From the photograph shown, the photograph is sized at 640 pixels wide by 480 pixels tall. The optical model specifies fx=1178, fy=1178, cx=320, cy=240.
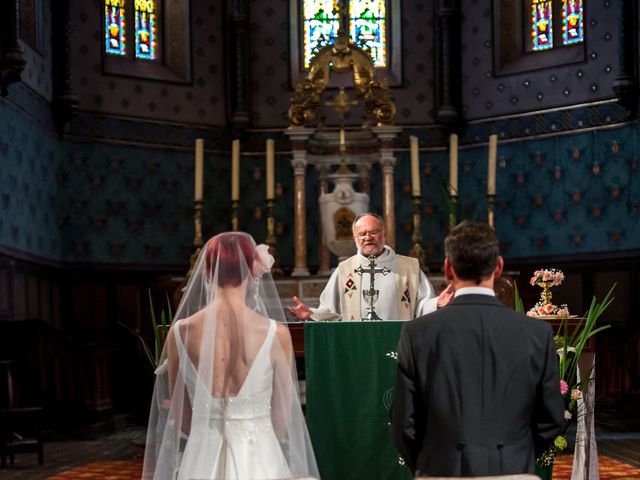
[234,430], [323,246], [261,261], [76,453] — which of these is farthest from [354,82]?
[234,430]

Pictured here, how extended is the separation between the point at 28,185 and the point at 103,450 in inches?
142

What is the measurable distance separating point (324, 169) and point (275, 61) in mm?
3386

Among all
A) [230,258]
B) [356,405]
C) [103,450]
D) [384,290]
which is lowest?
[103,450]

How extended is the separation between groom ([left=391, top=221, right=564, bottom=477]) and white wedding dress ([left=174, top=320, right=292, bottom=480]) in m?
0.82

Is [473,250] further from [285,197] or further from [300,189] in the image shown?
[285,197]

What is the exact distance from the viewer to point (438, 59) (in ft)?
51.3

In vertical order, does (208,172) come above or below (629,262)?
above

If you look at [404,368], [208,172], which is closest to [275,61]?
[208,172]

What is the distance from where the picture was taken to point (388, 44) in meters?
16.0

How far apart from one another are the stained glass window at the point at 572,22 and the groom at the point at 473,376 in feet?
38.7

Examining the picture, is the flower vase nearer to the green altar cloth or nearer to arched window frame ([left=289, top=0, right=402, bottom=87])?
the green altar cloth

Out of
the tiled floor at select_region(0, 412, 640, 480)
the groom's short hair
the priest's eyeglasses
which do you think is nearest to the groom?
the groom's short hair

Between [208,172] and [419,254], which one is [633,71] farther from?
[208,172]

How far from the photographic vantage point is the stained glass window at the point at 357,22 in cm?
1599
